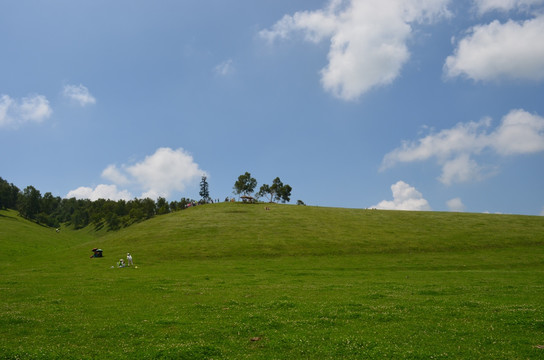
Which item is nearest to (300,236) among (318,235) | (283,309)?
(318,235)

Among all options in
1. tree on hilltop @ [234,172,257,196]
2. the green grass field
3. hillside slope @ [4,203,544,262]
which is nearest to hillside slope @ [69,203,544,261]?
hillside slope @ [4,203,544,262]

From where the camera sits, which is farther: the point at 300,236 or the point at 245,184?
the point at 245,184

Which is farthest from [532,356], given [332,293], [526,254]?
[526,254]

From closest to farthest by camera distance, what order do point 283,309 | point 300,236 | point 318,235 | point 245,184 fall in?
1. point 283,309
2. point 300,236
3. point 318,235
4. point 245,184

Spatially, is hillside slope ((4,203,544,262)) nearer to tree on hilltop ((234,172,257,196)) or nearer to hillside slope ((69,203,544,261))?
hillside slope ((69,203,544,261))

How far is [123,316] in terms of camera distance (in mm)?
21906

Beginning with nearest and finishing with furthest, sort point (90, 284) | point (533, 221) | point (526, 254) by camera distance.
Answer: point (90, 284) → point (526, 254) → point (533, 221)

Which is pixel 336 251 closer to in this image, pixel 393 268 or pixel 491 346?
pixel 393 268

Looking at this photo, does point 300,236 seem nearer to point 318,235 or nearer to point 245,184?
point 318,235

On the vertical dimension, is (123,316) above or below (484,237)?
below

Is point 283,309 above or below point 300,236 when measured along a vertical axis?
below

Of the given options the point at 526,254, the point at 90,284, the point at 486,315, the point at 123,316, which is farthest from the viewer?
the point at 526,254

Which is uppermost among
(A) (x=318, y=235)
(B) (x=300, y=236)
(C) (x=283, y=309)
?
(A) (x=318, y=235)

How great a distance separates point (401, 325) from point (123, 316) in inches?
687
